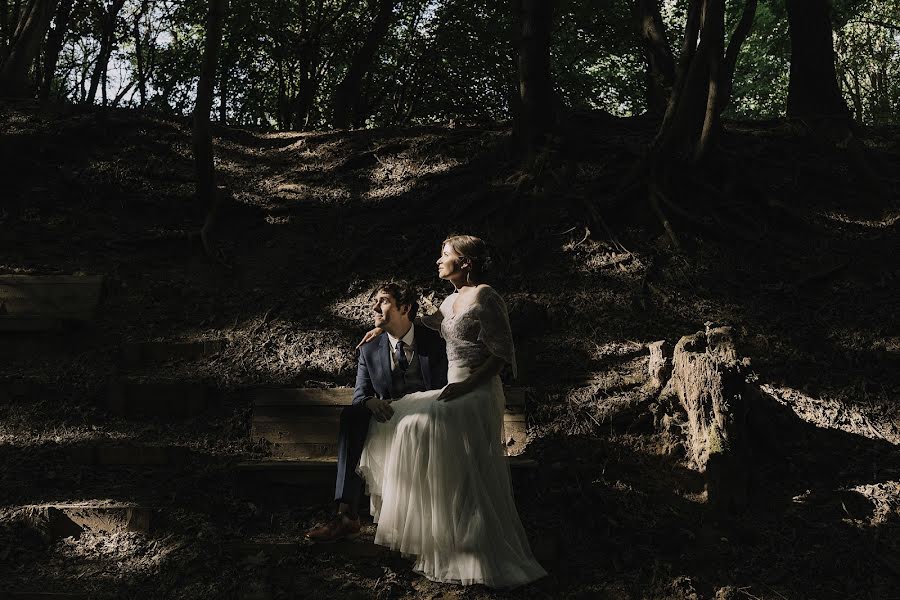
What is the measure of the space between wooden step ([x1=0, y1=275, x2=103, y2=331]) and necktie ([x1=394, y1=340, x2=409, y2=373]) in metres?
3.69

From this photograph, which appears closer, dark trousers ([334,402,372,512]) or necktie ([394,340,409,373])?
dark trousers ([334,402,372,512])

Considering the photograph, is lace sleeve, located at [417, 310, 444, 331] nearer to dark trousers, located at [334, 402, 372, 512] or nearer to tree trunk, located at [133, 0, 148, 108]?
dark trousers, located at [334, 402, 372, 512]

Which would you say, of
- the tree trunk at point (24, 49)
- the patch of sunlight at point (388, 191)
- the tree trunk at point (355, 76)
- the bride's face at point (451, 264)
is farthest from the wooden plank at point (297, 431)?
the tree trunk at point (355, 76)

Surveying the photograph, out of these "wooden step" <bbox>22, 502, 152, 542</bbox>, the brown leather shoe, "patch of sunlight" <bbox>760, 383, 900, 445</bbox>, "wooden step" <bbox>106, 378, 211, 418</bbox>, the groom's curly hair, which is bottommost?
"wooden step" <bbox>22, 502, 152, 542</bbox>

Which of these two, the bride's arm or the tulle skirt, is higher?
the bride's arm

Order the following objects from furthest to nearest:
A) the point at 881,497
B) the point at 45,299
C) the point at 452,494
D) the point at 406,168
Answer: the point at 406,168 < the point at 45,299 < the point at 881,497 < the point at 452,494

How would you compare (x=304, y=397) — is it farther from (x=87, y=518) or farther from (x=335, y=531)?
(x=87, y=518)

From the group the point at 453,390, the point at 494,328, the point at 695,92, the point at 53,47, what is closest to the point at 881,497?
the point at 494,328

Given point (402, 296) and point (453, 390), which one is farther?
point (402, 296)

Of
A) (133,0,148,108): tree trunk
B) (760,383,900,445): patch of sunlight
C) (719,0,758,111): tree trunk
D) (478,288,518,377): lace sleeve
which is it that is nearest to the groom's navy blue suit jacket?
(478,288,518,377): lace sleeve

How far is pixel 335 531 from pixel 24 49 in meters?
10.7

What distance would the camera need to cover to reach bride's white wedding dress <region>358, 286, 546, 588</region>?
4.36 m

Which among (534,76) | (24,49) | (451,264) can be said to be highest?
(24,49)

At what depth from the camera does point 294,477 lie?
5.15m
